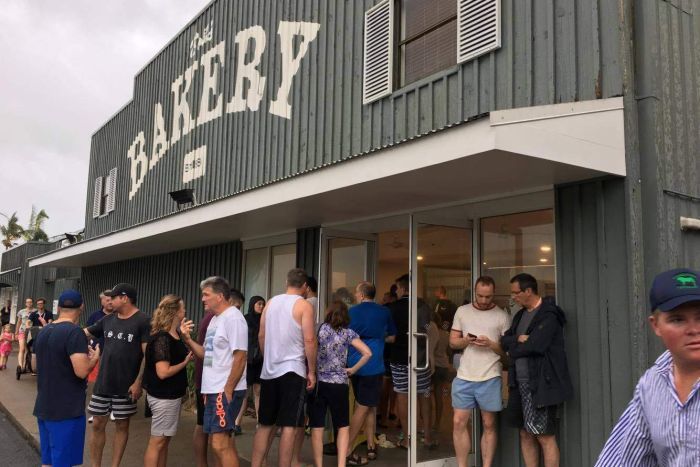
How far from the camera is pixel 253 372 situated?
654 cm

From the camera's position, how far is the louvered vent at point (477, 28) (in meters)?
5.18

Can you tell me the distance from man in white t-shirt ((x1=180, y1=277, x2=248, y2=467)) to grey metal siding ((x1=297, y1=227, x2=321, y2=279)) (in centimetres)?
278

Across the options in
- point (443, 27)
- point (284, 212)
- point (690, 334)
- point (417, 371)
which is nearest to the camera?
point (690, 334)

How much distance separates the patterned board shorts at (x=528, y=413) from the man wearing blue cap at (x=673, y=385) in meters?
2.64

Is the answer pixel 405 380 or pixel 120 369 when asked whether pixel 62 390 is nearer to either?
pixel 120 369

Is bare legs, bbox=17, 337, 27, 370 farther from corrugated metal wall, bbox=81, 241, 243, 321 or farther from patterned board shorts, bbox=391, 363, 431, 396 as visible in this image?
patterned board shorts, bbox=391, 363, 431, 396

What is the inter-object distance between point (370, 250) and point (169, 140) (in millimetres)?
6767

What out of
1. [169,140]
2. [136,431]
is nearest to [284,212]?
[136,431]

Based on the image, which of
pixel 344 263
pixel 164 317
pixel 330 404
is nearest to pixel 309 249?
pixel 344 263

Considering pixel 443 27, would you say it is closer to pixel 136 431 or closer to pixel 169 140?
pixel 136 431

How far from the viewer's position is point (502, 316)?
5004 millimetres

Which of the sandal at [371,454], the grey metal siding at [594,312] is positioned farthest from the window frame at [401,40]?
the sandal at [371,454]

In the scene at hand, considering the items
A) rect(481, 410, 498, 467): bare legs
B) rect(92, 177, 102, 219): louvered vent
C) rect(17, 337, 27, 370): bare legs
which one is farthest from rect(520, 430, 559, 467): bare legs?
rect(92, 177, 102, 219): louvered vent

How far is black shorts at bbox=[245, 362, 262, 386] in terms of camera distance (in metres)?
6.40
